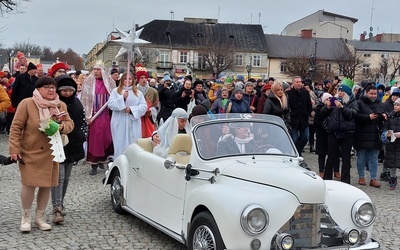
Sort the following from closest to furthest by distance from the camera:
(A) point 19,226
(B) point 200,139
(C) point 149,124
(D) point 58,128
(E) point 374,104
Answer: (B) point 200,139, (D) point 58,128, (A) point 19,226, (E) point 374,104, (C) point 149,124

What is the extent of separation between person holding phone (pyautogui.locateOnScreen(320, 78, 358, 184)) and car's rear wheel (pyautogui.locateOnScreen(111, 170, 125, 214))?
4.37 meters

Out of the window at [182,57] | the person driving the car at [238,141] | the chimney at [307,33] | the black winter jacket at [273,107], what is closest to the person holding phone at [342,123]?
the black winter jacket at [273,107]

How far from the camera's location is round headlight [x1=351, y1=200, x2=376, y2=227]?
5.00 m

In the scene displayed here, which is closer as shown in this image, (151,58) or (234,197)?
(234,197)

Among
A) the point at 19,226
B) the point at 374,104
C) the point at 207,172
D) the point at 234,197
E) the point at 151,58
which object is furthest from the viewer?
the point at 151,58

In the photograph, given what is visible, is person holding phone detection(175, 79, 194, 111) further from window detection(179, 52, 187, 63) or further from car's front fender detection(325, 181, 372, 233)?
window detection(179, 52, 187, 63)

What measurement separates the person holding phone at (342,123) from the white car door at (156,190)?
14.4 ft

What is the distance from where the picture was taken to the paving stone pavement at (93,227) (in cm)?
599

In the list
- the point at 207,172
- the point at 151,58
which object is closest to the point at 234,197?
the point at 207,172

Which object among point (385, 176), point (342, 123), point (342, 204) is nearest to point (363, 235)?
Result: point (342, 204)

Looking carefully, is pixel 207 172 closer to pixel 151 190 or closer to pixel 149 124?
pixel 151 190

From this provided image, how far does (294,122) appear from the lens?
11414 millimetres

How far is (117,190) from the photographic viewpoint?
24.0ft

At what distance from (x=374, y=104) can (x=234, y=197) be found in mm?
6237
